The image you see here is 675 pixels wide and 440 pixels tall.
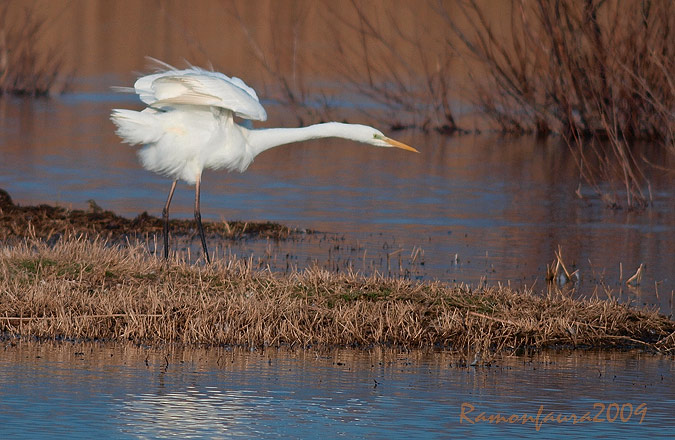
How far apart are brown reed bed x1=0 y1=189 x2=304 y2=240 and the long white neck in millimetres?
2577

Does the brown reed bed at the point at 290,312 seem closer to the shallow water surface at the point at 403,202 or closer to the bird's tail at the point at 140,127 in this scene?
the shallow water surface at the point at 403,202

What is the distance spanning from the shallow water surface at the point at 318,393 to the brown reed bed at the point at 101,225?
16.3 feet

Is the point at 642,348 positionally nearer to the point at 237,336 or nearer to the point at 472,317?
the point at 472,317

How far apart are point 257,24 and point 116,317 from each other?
36.2 metres

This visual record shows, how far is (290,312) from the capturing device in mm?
8234

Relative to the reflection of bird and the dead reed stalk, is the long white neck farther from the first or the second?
the dead reed stalk

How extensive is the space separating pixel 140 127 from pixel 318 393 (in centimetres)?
428

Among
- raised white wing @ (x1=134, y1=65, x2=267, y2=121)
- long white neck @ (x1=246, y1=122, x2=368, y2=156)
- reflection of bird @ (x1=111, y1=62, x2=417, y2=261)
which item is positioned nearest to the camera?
raised white wing @ (x1=134, y1=65, x2=267, y2=121)

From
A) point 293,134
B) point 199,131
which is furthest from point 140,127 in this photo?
point 293,134

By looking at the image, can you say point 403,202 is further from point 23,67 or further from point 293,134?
point 23,67

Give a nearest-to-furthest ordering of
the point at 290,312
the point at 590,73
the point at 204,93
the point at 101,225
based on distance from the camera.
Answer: the point at 290,312, the point at 204,93, the point at 101,225, the point at 590,73

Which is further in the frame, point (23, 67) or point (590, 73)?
point (23, 67)

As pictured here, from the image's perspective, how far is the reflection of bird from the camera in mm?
10055

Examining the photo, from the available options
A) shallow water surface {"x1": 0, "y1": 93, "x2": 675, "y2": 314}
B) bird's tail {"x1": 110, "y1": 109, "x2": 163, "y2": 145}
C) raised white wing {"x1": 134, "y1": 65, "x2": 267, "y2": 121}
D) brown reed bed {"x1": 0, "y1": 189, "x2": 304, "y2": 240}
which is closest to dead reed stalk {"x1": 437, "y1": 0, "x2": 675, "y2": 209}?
shallow water surface {"x1": 0, "y1": 93, "x2": 675, "y2": 314}
